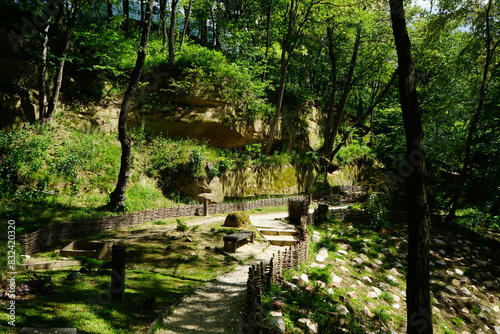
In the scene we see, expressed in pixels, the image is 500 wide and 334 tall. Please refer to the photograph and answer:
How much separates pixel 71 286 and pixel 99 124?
15209mm

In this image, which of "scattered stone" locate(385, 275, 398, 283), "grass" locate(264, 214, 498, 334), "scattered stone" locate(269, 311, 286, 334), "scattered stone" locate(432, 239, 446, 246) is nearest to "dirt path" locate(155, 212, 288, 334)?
"scattered stone" locate(269, 311, 286, 334)

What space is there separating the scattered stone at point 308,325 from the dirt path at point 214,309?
53.0 inches

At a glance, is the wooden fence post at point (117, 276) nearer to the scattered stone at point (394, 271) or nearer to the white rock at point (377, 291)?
the white rock at point (377, 291)

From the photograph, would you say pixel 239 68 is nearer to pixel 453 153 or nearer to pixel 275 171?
pixel 275 171

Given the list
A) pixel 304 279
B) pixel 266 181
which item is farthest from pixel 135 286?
pixel 266 181

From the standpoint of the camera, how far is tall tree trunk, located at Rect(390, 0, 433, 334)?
6117 mm

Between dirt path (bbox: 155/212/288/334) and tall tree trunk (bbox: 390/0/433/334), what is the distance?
350 centimetres

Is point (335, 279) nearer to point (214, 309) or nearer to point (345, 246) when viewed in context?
point (345, 246)

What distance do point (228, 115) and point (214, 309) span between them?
1779 centimetres

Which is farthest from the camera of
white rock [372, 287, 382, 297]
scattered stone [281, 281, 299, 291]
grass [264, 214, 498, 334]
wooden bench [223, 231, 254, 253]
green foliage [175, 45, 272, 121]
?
green foliage [175, 45, 272, 121]

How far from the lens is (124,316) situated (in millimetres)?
6082

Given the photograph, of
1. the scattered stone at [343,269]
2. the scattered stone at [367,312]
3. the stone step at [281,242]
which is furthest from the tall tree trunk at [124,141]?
the scattered stone at [367,312]

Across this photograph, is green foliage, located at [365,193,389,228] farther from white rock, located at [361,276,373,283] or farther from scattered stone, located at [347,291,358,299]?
scattered stone, located at [347,291,358,299]

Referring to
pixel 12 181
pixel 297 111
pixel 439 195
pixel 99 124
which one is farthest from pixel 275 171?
pixel 12 181
